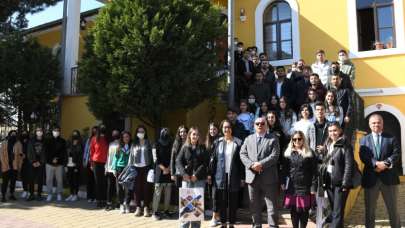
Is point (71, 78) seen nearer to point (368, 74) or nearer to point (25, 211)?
point (25, 211)

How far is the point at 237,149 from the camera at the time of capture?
7570 millimetres

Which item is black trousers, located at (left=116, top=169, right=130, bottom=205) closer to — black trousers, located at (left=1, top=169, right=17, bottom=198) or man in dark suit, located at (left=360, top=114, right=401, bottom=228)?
black trousers, located at (left=1, top=169, right=17, bottom=198)

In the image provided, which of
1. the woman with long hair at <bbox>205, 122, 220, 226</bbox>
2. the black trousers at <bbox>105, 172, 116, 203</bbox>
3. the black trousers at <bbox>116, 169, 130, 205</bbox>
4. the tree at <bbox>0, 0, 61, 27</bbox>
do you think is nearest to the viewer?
the woman with long hair at <bbox>205, 122, 220, 226</bbox>

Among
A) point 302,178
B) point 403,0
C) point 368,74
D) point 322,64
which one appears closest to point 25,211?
point 302,178

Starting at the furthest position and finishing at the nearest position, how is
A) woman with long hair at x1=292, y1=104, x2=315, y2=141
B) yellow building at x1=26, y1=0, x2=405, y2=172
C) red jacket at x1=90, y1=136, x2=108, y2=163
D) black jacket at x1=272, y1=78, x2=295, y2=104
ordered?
yellow building at x1=26, y1=0, x2=405, y2=172 < black jacket at x1=272, y1=78, x2=295, y2=104 < red jacket at x1=90, y1=136, x2=108, y2=163 < woman with long hair at x1=292, y1=104, x2=315, y2=141

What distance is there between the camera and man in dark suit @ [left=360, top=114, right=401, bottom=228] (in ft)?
22.4

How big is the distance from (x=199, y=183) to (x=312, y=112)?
9.26ft

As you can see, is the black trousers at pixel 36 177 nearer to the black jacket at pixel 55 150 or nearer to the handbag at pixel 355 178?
the black jacket at pixel 55 150

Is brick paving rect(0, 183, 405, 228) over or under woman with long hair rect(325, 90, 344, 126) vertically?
under

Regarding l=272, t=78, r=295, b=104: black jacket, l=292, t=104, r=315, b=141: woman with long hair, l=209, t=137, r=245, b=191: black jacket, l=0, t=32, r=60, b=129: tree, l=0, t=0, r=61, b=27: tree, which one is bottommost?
l=209, t=137, r=245, b=191: black jacket

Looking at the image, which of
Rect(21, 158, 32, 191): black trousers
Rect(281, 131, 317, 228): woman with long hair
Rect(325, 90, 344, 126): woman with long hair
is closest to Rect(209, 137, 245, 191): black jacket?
Rect(281, 131, 317, 228): woman with long hair

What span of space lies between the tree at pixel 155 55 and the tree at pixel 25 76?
4186mm

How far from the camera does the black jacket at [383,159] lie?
682cm

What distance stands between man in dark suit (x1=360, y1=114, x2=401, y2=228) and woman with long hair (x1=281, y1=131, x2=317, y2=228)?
34.2 inches
